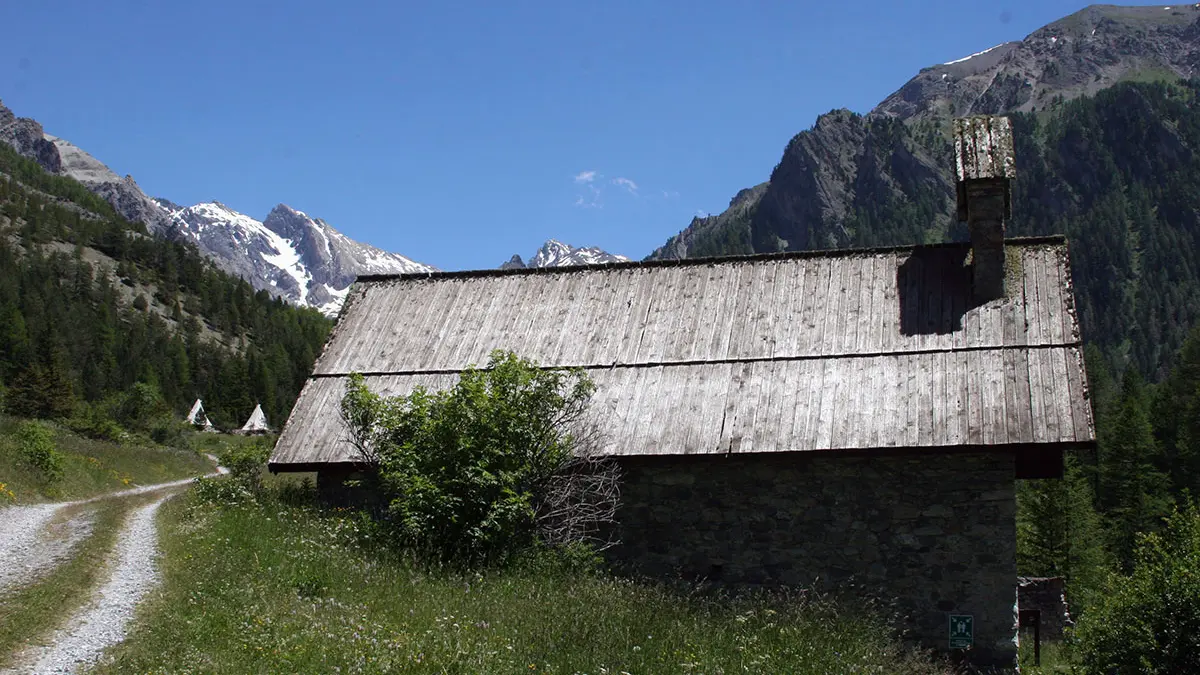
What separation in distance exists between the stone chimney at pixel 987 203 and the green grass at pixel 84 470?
58.4 feet

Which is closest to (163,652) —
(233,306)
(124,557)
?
(124,557)

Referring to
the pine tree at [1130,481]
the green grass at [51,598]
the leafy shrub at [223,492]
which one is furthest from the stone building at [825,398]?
the pine tree at [1130,481]

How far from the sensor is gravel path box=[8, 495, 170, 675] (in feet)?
28.9

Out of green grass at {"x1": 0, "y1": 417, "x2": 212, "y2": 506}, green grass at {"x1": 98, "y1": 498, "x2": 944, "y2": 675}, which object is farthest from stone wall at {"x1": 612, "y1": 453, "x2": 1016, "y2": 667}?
green grass at {"x1": 0, "y1": 417, "x2": 212, "y2": 506}

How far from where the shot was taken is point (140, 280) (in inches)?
6063

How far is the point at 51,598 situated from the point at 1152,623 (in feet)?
57.7

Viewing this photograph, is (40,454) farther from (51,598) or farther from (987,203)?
(987,203)

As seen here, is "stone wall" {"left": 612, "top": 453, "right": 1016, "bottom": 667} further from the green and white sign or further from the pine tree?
the pine tree

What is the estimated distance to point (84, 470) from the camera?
28.7 m

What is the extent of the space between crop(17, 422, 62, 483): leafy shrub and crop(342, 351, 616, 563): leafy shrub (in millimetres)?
12298

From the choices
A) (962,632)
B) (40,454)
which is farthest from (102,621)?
(40,454)

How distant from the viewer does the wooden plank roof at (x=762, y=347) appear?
15.0 metres

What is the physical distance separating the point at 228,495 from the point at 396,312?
4722mm

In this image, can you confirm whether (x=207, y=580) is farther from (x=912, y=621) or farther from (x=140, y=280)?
(x=140, y=280)
